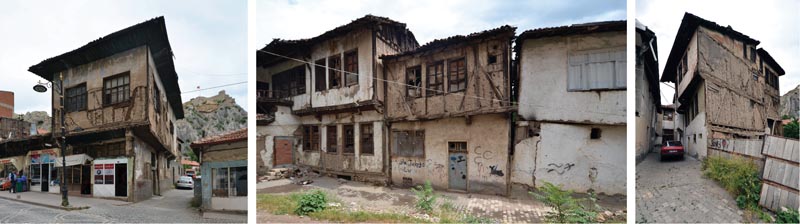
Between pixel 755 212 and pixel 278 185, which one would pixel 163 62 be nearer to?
pixel 278 185

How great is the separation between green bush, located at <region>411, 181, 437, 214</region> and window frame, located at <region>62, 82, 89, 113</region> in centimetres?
289

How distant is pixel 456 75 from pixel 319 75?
1.49 m

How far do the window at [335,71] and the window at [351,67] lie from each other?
0.07m

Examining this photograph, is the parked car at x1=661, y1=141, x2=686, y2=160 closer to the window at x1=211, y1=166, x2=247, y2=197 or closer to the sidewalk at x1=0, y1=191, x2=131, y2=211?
the window at x1=211, y1=166, x2=247, y2=197

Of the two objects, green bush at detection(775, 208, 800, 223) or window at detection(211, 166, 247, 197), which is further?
window at detection(211, 166, 247, 197)

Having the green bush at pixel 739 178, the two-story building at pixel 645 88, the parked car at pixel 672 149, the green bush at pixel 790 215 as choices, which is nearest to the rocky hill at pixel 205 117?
the two-story building at pixel 645 88

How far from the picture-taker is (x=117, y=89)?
244 cm

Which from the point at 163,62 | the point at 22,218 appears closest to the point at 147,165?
the point at 163,62

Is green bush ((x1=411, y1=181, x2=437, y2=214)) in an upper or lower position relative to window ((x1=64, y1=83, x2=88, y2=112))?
lower

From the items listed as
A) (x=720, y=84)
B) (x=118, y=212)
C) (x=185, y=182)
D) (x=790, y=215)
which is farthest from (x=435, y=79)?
(x=118, y=212)

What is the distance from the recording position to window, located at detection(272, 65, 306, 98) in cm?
327

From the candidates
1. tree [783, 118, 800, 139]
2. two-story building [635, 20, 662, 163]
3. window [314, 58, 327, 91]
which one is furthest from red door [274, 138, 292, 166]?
tree [783, 118, 800, 139]

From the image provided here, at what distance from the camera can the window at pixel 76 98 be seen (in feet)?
8.14

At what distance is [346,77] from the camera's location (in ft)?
10.3
